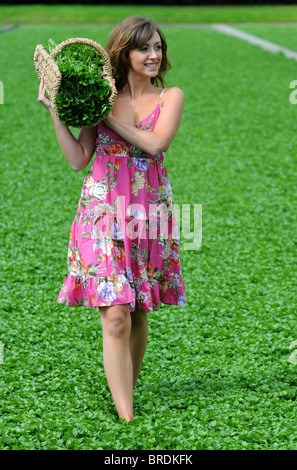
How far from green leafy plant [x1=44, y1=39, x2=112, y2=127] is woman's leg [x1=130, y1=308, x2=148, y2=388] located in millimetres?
955

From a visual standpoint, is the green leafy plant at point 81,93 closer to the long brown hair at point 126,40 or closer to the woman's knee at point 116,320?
the long brown hair at point 126,40

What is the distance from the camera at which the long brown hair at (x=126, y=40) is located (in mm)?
3555

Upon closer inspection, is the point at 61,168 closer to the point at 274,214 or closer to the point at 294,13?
the point at 274,214

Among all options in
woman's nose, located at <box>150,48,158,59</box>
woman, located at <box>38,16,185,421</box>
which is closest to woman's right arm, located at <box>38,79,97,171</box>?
woman, located at <box>38,16,185,421</box>

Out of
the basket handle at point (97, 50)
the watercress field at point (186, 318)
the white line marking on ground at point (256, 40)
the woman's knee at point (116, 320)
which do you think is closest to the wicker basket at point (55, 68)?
the basket handle at point (97, 50)

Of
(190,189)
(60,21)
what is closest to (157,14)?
(60,21)

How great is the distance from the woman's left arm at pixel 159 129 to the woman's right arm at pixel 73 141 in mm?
182

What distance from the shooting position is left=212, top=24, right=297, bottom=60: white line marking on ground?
60.2 feet

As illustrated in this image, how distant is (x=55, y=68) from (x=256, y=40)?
19036 mm

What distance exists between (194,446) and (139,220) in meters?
0.99

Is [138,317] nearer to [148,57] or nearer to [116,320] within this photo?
[116,320]

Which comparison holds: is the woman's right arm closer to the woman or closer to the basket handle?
the woman

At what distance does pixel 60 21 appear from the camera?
29.1 metres

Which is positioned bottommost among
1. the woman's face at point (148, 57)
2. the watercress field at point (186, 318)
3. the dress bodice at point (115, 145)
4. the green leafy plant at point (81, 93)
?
the watercress field at point (186, 318)
